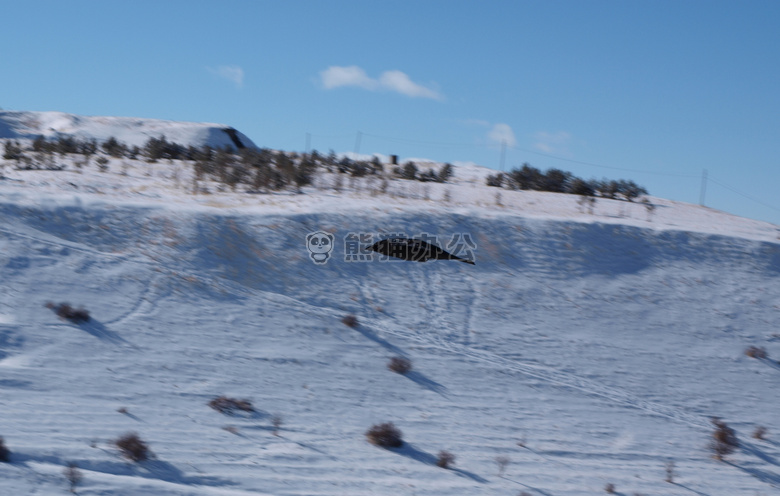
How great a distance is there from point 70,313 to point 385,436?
4195 millimetres

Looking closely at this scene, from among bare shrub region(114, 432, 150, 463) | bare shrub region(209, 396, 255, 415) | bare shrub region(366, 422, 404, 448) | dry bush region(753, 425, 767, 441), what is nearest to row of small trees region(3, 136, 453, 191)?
bare shrub region(209, 396, 255, 415)

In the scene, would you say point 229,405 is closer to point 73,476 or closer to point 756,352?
point 73,476

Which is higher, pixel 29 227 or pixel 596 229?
pixel 596 229

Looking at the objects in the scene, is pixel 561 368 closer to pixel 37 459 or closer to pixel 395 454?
pixel 395 454

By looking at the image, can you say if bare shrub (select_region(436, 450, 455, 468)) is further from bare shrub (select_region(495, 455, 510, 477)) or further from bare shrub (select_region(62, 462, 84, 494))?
bare shrub (select_region(62, 462, 84, 494))

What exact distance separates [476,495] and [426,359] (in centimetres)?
260

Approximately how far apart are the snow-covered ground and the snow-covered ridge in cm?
1504

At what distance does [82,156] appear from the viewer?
1881 cm

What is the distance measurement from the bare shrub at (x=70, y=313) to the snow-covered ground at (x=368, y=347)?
115 millimetres

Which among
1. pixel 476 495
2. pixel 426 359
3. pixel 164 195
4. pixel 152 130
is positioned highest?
pixel 152 130

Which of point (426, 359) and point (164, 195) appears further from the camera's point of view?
point (164, 195)

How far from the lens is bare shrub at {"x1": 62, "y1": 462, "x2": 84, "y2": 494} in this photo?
622 cm

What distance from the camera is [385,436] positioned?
7.82 m

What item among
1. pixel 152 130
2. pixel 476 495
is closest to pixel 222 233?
pixel 476 495
